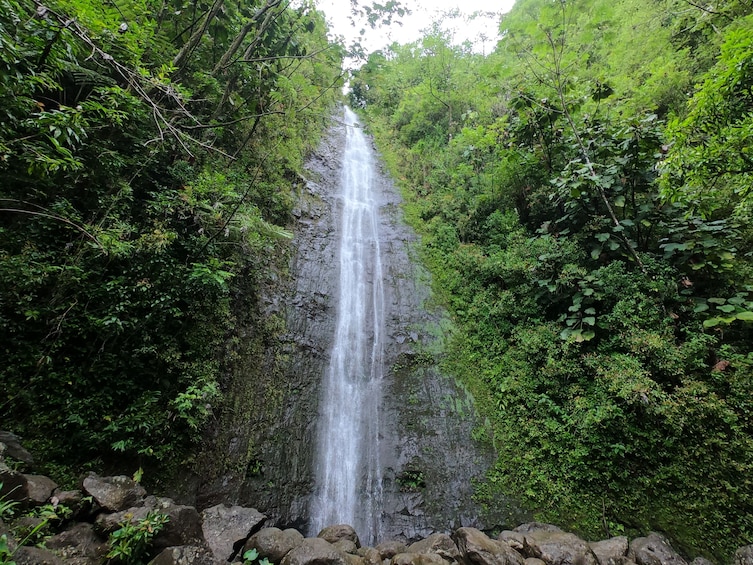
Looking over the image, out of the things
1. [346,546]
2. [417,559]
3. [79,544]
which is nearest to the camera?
[79,544]

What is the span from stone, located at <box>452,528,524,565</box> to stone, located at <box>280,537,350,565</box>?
1549mm

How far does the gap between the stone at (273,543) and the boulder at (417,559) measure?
48.5 inches

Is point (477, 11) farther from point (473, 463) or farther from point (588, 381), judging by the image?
point (473, 463)

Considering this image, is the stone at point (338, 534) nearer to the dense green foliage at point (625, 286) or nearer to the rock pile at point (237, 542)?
the rock pile at point (237, 542)

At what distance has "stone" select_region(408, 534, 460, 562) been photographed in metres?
4.20

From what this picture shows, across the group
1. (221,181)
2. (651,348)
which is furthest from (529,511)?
(221,181)

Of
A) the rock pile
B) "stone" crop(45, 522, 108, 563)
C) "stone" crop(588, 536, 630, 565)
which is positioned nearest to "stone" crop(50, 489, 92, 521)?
the rock pile

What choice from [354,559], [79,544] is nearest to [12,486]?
[79,544]

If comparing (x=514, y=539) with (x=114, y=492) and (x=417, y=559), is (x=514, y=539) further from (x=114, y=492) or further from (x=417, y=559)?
(x=114, y=492)

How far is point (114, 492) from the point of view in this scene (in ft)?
11.8

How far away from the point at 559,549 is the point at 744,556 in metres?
2.13

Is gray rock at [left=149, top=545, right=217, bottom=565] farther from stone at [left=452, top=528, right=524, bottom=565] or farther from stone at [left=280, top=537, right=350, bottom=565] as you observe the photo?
stone at [left=452, top=528, right=524, bottom=565]

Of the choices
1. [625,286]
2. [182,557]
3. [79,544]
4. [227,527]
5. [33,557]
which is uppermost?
[625,286]

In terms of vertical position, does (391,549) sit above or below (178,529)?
below
